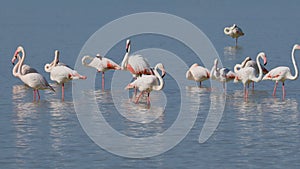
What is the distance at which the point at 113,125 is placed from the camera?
14.9 m

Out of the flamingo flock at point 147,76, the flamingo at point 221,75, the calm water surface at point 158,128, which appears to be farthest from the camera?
the flamingo at point 221,75

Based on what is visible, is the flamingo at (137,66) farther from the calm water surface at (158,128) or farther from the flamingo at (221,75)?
the flamingo at (221,75)

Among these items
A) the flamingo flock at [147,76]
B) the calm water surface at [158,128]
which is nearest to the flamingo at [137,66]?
the flamingo flock at [147,76]

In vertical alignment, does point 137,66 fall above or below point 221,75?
above

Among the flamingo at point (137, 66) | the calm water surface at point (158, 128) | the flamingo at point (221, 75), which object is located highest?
the flamingo at point (137, 66)

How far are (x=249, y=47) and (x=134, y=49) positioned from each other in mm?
5676

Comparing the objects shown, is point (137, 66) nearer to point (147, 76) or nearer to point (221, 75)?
point (221, 75)

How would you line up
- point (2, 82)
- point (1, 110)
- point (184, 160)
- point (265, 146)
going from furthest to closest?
point (2, 82)
point (1, 110)
point (265, 146)
point (184, 160)

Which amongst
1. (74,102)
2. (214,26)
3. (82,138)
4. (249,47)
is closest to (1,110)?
(74,102)

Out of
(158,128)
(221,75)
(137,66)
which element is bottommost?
(158,128)

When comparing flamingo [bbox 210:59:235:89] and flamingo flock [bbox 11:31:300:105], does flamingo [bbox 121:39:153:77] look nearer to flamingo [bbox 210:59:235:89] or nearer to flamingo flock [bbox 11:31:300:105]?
flamingo flock [bbox 11:31:300:105]

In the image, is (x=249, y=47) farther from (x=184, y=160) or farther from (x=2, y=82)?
(x=184, y=160)

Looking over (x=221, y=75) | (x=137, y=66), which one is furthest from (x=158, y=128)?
(x=137, y=66)

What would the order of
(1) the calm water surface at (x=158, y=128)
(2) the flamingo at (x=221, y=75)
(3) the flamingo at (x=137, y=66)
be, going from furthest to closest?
(3) the flamingo at (x=137, y=66), (2) the flamingo at (x=221, y=75), (1) the calm water surface at (x=158, y=128)
